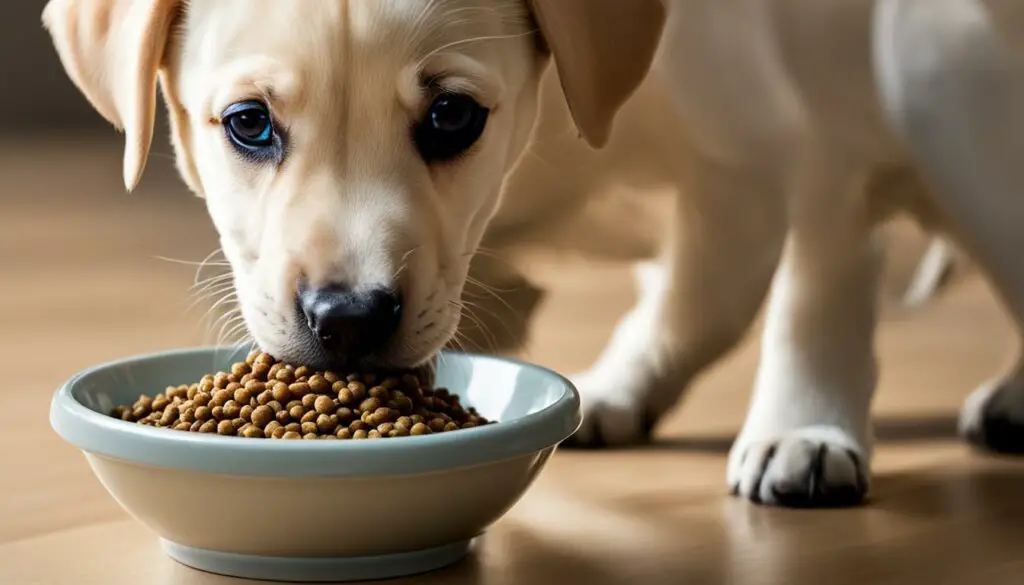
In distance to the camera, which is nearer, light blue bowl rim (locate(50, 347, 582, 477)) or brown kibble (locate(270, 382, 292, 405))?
light blue bowl rim (locate(50, 347, 582, 477))

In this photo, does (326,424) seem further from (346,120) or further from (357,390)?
(346,120)

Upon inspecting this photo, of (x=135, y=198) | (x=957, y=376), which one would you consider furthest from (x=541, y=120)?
(x=135, y=198)

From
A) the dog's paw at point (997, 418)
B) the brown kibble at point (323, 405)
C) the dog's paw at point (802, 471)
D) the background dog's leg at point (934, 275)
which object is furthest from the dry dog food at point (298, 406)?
the background dog's leg at point (934, 275)

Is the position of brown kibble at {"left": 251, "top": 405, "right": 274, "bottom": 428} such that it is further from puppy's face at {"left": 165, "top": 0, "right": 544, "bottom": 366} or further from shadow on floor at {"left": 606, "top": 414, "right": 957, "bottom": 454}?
shadow on floor at {"left": 606, "top": 414, "right": 957, "bottom": 454}

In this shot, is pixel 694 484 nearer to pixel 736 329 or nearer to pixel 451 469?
pixel 736 329

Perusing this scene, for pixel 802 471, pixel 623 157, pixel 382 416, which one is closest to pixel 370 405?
pixel 382 416

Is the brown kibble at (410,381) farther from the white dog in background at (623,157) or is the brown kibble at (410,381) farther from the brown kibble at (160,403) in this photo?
the brown kibble at (160,403)

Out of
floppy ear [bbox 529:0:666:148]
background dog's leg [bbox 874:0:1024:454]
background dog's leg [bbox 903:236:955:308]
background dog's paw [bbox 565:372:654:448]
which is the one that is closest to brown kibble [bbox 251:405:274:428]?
floppy ear [bbox 529:0:666:148]
